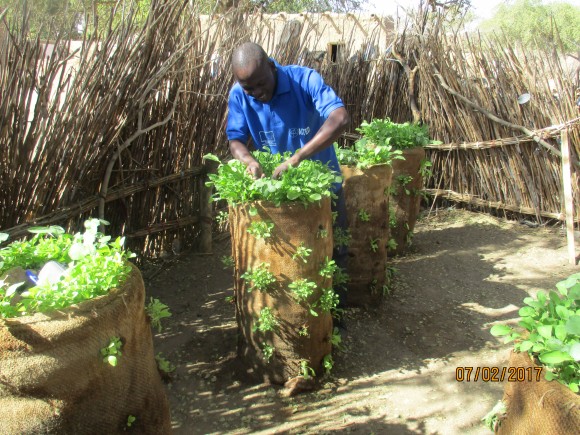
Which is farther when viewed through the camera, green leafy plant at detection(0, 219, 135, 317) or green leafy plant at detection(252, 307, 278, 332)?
green leafy plant at detection(252, 307, 278, 332)

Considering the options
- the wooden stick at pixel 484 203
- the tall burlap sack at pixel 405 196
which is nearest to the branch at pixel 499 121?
the wooden stick at pixel 484 203

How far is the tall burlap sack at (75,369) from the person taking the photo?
4.78ft

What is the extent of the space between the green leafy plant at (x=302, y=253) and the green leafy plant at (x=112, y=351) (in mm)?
1075

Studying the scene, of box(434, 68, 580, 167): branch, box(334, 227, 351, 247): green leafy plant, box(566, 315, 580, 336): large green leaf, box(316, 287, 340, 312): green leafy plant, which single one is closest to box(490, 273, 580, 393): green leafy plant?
box(566, 315, 580, 336): large green leaf

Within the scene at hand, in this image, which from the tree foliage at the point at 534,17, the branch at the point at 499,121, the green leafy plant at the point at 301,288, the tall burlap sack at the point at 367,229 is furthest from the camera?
the tree foliage at the point at 534,17

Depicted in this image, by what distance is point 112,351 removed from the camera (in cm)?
161

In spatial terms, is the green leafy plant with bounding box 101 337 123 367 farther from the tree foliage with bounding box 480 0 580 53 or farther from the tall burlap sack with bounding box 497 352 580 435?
the tree foliage with bounding box 480 0 580 53

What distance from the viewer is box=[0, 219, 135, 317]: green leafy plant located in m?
1.54

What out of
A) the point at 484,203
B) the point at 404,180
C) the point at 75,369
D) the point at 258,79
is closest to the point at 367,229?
the point at 404,180

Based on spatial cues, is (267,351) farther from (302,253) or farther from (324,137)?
(324,137)

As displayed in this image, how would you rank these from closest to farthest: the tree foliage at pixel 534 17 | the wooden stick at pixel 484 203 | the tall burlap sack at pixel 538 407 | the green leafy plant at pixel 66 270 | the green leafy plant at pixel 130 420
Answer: the tall burlap sack at pixel 538 407 → the green leafy plant at pixel 66 270 → the green leafy plant at pixel 130 420 → the wooden stick at pixel 484 203 → the tree foliage at pixel 534 17

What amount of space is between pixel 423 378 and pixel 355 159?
160 centimetres

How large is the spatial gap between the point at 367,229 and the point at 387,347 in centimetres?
87

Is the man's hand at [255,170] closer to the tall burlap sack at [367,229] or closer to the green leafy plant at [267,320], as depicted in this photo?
the green leafy plant at [267,320]
